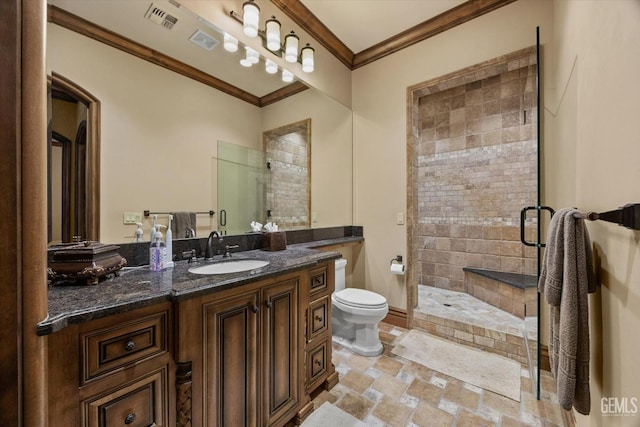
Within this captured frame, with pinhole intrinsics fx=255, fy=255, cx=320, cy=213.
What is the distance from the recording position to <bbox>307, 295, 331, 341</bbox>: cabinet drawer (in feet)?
5.16

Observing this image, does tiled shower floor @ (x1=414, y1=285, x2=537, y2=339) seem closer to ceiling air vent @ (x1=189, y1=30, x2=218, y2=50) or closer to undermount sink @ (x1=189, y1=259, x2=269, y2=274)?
undermount sink @ (x1=189, y1=259, x2=269, y2=274)

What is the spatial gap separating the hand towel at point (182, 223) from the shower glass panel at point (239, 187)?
199 mm

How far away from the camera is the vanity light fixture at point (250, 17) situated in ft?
5.82

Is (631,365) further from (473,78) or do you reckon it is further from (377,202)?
(473,78)

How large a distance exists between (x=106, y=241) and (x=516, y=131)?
13.4ft

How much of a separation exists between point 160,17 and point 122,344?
1725 mm

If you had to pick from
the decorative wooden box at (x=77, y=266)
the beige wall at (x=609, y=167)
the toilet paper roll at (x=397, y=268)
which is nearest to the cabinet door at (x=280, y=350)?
the decorative wooden box at (x=77, y=266)

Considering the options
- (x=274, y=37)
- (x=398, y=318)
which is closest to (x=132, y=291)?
(x=274, y=37)

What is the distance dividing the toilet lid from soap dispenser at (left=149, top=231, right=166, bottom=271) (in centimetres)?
→ 141

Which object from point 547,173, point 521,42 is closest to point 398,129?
point 521,42

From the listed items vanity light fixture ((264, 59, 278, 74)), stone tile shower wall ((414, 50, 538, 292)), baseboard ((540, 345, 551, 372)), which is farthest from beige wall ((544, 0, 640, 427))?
vanity light fixture ((264, 59, 278, 74))

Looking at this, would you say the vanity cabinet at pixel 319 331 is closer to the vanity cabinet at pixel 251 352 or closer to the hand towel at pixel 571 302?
the vanity cabinet at pixel 251 352

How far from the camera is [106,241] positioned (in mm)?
1281

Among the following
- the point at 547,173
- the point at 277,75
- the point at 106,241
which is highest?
the point at 277,75
